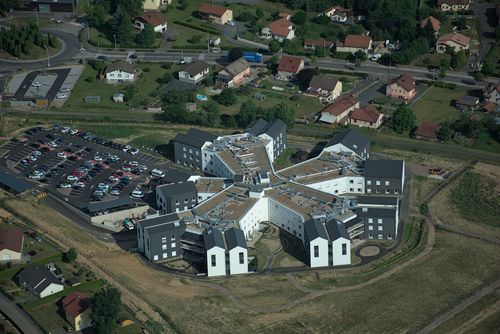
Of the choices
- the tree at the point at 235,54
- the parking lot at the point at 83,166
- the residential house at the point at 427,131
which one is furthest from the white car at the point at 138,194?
the tree at the point at 235,54

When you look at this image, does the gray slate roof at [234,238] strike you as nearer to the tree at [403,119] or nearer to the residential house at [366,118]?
the residential house at [366,118]

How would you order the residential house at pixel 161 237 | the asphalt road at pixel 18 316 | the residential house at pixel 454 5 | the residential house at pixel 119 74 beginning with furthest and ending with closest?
the residential house at pixel 454 5 < the residential house at pixel 119 74 < the residential house at pixel 161 237 < the asphalt road at pixel 18 316

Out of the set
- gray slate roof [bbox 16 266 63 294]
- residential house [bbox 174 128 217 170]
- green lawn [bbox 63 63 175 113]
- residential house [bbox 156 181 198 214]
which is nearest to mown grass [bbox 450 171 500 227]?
residential house [bbox 156 181 198 214]

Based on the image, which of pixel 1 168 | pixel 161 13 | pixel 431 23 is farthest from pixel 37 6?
pixel 431 23

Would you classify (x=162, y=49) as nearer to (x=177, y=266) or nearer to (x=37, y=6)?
(x=37, y=6)

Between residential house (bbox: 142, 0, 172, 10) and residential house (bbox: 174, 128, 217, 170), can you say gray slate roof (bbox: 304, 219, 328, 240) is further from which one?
residential house (bbox: 142, 0, 172, 10)
